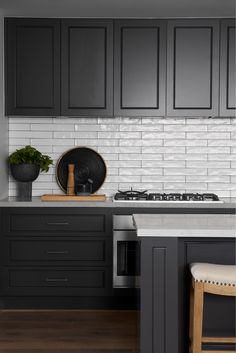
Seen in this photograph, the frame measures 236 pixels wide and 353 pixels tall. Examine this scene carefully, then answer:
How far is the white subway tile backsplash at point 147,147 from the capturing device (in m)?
5.42

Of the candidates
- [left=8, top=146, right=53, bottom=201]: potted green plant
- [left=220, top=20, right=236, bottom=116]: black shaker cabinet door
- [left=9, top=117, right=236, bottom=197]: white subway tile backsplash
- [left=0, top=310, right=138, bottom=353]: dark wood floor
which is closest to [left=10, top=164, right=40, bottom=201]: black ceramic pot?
[left=8, top=146, right=53, bottom=201]: potted green plant

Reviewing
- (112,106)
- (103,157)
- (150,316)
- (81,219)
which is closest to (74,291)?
(81,219)

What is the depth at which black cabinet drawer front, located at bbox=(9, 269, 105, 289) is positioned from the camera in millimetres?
4895

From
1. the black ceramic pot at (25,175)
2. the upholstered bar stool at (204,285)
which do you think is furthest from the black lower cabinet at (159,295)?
the black ceramic pot at (25,175)

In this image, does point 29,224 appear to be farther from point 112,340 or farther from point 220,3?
point 220,3

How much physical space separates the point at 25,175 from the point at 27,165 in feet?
0.31

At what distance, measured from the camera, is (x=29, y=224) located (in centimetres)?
487

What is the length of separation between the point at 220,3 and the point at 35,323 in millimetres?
2885

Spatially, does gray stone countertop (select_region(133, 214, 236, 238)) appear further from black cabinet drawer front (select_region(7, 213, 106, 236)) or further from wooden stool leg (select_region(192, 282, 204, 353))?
black cabinet drawer front (select_region(7, 213, 106, 236))

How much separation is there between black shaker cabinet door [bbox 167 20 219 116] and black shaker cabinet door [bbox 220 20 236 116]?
0.05 metres

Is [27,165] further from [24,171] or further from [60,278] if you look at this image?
[60,278]

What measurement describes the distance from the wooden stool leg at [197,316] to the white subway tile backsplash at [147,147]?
2570 mm

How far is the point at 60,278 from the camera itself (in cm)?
491

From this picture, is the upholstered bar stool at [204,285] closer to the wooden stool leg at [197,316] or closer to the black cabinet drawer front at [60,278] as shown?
the wooden stool leg at [197,316]
